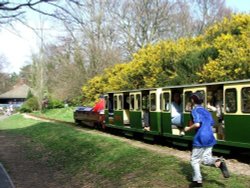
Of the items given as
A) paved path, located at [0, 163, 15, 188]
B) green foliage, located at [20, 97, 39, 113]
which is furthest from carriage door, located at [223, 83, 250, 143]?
green foliage, located at [20, 97, 39, 113]

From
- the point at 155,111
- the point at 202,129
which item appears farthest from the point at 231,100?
the point at 155,111

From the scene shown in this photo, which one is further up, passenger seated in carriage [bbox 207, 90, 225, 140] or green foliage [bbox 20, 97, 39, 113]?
green foliage [bbox 20, 97, 39, 113]

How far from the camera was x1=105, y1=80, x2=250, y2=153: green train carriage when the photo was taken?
41.1ft

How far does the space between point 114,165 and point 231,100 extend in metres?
3.71

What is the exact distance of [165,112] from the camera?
675 inches

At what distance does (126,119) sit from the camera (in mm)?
22688

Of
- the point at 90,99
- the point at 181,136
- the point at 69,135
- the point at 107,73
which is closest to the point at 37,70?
the point at 90,99

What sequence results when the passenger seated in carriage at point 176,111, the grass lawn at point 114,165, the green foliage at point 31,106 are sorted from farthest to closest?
the green foliage at point 31,106 → the passenger seated in carriage at point 176,111 → the grass lawn at point 114,165

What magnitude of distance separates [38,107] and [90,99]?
21363 mm

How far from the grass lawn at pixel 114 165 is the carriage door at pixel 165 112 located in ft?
4.69

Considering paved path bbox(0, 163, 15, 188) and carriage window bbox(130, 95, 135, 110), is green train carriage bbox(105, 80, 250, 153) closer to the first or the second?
carriage window bbox(130, 95, 135, 110)

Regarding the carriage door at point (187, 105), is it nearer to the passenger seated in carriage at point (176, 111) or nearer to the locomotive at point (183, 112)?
the locomotive at point (183, 112)

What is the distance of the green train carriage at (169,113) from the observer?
12.5m

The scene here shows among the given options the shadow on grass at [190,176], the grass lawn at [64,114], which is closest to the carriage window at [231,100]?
the shadow on grass at [190,176]
